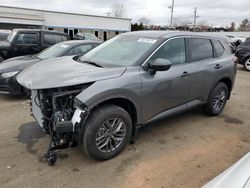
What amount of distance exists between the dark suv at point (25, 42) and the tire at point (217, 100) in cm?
597

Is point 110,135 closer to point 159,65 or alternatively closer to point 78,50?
point 159,65

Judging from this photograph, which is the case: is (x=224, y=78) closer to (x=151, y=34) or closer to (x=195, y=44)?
(x=195, y=44)

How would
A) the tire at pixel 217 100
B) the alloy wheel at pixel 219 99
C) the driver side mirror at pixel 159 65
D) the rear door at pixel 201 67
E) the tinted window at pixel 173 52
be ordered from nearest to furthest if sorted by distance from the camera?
the driver side mirror at pixel 159 65 < the tinted window at pixel 173 52 < the rear door at pixel 201 67 < the tire at pixel 217 100 < the alloy wheel at pixel 219 99

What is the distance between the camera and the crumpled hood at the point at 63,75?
3119 millimetres

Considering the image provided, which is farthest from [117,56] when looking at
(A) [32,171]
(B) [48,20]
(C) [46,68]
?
(B) [48,20]

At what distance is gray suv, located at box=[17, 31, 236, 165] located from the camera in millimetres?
3201

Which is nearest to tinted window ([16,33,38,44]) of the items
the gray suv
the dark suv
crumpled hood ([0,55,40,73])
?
the dark suv

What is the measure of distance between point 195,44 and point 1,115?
13.0ft

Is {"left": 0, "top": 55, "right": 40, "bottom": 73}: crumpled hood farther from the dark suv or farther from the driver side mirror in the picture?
the driver side mirror

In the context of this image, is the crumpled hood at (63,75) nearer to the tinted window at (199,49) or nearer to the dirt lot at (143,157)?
the dirt lot at (143,157)

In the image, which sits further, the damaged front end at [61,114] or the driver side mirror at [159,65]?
the driver side mirror at [159,65]

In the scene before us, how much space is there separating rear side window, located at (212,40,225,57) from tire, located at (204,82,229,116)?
1.96 ft

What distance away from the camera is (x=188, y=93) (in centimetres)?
445

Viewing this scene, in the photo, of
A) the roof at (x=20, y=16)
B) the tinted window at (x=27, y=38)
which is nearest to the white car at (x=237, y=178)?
the tinted window at (x=27, y=38)
